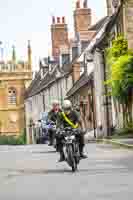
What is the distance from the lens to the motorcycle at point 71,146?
17547 mm

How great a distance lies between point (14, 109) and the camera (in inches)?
4535

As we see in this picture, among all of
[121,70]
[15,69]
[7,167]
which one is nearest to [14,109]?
[15,69]

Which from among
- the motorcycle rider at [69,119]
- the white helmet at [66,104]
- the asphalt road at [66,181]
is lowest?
the asphalt road at [66,181]

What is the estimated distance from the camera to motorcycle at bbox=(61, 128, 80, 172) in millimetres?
17547

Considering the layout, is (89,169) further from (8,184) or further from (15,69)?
(15,69)

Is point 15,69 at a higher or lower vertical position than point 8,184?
higher

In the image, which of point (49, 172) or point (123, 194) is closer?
point (123, 194)

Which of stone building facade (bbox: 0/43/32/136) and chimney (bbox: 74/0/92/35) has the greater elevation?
chimney (bbox: 74/0/92/35)

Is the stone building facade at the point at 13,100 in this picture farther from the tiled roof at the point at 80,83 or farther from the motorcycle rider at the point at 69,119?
the motorcycle rider at the point at 69,119

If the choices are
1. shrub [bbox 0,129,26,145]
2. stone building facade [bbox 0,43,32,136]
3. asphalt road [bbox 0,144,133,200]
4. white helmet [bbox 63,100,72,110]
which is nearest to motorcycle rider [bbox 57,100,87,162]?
white helmet [bbox 63,100,72,110]

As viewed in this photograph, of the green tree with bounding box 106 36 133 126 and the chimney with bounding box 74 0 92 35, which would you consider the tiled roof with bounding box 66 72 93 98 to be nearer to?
the chimney with bounding box 74 0 92 35

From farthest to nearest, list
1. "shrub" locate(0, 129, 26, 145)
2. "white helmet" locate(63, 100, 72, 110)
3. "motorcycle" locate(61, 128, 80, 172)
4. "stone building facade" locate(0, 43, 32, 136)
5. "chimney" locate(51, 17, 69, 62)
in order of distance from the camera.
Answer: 1. "stone building facade" locate(0, 43, 32, 136)
2. "shrub" locate(0, 129, 26, 145)
3. "chimney" locate(51, 17, 69, 62)
4. "white helmet" locate(63, 100, 72, 110)
5. "motorcycle" locate(61, 128, 80, 172)

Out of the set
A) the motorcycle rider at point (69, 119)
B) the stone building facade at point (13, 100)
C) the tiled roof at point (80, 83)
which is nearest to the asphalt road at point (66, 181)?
the motorcycle rider at point (69, 119)

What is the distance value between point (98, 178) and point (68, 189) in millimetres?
2363
